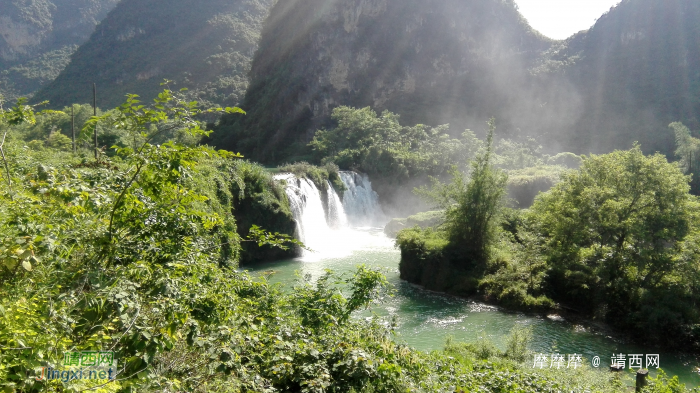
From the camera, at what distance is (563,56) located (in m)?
77.7

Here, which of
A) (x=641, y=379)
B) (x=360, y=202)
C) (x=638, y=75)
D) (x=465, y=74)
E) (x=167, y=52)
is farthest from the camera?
(x=167, y=52)

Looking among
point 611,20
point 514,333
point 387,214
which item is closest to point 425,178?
point 387,214

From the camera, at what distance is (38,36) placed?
102 m

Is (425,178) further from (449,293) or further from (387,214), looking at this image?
(449,293)

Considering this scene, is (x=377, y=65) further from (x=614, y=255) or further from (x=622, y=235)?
(x=614, y=255)

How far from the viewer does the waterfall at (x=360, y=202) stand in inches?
1299

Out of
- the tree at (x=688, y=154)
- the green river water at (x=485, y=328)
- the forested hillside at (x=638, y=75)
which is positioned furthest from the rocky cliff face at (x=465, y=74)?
the green river water at (x=485, y=328)

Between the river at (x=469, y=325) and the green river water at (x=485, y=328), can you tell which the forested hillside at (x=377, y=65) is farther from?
the green river water at (x=485, y=328)

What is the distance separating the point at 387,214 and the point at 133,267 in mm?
34912

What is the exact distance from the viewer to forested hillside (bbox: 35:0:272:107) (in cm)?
7369

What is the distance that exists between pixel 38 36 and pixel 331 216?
12000 centimetres

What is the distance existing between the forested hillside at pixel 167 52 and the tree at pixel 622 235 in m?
67.1

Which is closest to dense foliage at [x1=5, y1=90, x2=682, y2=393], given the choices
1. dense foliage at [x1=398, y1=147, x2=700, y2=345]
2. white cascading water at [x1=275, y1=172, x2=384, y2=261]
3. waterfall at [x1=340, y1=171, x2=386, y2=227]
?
dense foliage at [x1=398, y1=147, x2=700, y2=345]

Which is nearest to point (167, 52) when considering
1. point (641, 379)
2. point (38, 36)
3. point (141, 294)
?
point (38, 36)
